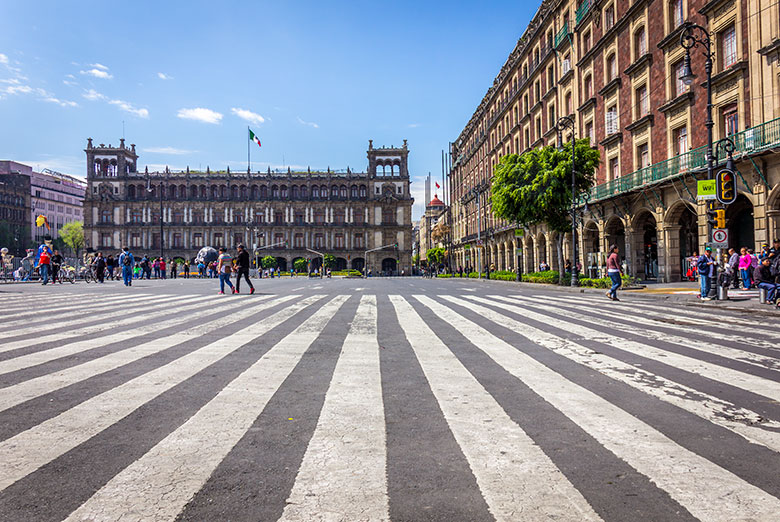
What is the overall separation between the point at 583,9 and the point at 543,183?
45.5 feet

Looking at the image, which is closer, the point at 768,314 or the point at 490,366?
the point at 490,366

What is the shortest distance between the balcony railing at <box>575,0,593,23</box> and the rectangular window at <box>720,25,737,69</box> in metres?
12.6

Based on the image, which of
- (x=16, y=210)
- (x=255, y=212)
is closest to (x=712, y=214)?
(x=255, y=212)

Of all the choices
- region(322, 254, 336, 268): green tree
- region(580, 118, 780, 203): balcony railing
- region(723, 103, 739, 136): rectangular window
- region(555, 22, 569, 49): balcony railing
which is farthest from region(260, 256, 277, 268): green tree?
region(723, 103, 739, 136): rectangular window

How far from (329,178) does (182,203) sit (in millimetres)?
24243

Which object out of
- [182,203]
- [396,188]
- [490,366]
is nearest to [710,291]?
[490,366]

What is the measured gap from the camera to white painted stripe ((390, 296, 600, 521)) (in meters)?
2.27

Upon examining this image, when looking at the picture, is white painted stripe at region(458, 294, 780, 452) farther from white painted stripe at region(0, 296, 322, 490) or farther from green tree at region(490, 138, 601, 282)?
green tree at region(490, 138, 601, 282)

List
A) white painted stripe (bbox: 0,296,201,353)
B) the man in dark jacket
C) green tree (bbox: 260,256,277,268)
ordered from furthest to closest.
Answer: green tree (bbox: 260,256,277,268) → the man in dark jacket → white painted stripe (bbox: 0,296,201,353)

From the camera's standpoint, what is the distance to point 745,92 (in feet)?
61.1

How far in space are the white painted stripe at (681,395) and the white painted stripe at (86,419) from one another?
156 inches

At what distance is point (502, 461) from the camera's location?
2.78 m

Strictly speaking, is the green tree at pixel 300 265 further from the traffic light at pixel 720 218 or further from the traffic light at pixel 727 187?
the traffic light at pixel 727 187

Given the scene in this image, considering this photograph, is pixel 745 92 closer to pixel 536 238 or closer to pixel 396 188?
pixel 536 238
